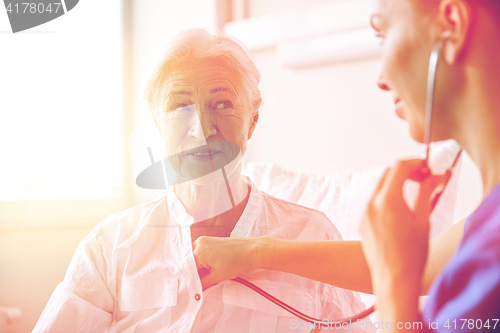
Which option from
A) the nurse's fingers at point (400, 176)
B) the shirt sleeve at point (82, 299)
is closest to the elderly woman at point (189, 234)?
the shirt sleeve at point (82, 299)

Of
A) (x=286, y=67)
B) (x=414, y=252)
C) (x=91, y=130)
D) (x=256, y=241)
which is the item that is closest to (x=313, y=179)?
(x=286, y=67)

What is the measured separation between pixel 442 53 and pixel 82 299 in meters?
0.60

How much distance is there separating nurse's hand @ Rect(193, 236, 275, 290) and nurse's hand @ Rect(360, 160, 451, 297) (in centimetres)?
31

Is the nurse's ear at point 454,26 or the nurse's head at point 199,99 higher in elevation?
the nurse's ear at point 454,26

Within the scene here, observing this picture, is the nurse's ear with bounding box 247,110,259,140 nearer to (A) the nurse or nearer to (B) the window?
(B) the window

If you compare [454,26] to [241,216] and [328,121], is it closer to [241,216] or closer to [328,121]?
[241,216]

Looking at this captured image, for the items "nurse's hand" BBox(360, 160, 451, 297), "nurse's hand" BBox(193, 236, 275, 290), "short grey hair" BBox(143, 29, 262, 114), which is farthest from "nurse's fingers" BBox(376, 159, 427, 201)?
"short grey hair" BBox(143, 29, 262, 114)

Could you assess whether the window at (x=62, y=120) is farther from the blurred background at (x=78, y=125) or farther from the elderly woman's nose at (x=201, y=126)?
the elderly woman's nose at (x=201, y=126)

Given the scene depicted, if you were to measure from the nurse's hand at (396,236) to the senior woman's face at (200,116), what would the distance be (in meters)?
0.37

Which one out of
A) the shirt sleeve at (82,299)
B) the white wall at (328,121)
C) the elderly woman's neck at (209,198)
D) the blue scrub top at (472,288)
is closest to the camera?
the blue scrub top at (472,288)

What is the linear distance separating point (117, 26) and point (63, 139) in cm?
26

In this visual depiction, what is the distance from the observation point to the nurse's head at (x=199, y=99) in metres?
0.64

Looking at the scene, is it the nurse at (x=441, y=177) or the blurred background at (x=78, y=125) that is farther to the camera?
the blurred background at (x=78, y=125)

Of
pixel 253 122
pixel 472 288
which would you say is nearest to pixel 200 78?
pixel 253 122
